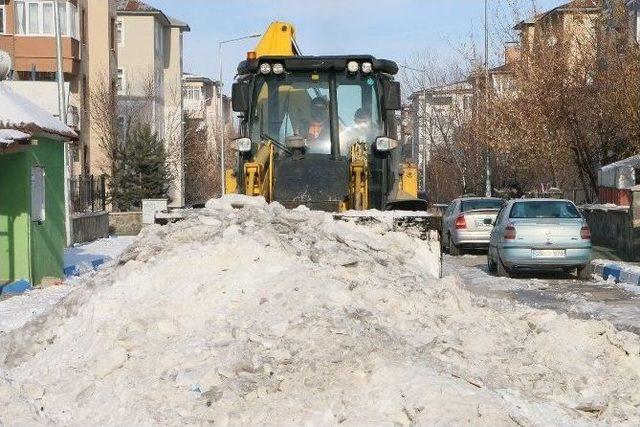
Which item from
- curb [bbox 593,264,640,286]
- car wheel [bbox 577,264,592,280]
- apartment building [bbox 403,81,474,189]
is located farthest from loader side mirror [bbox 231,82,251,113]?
apartment building [bbox 403,81,474,189]

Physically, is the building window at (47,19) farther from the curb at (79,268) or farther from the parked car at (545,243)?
the parked car at (545,243)

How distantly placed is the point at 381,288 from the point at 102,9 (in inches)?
2064

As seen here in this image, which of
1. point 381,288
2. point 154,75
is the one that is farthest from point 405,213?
point 154,75

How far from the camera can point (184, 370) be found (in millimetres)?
8492

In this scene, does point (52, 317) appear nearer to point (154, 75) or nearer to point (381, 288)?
point (381, 288)

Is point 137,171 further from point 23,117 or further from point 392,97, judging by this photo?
point 392,97

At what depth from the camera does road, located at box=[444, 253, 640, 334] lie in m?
15.3

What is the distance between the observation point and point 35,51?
51.2m

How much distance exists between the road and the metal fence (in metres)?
17.7

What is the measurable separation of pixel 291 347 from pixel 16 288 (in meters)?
11.3

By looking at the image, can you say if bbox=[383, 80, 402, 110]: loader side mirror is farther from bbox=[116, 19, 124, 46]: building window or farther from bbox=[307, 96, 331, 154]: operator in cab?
bbox=[116, 19, 124, 46]: building window

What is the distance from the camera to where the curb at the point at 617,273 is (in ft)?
66.5

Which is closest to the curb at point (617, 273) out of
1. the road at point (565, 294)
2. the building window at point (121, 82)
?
the road at point (565, 294)

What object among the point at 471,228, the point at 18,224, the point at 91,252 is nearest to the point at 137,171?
the point at 91,252
